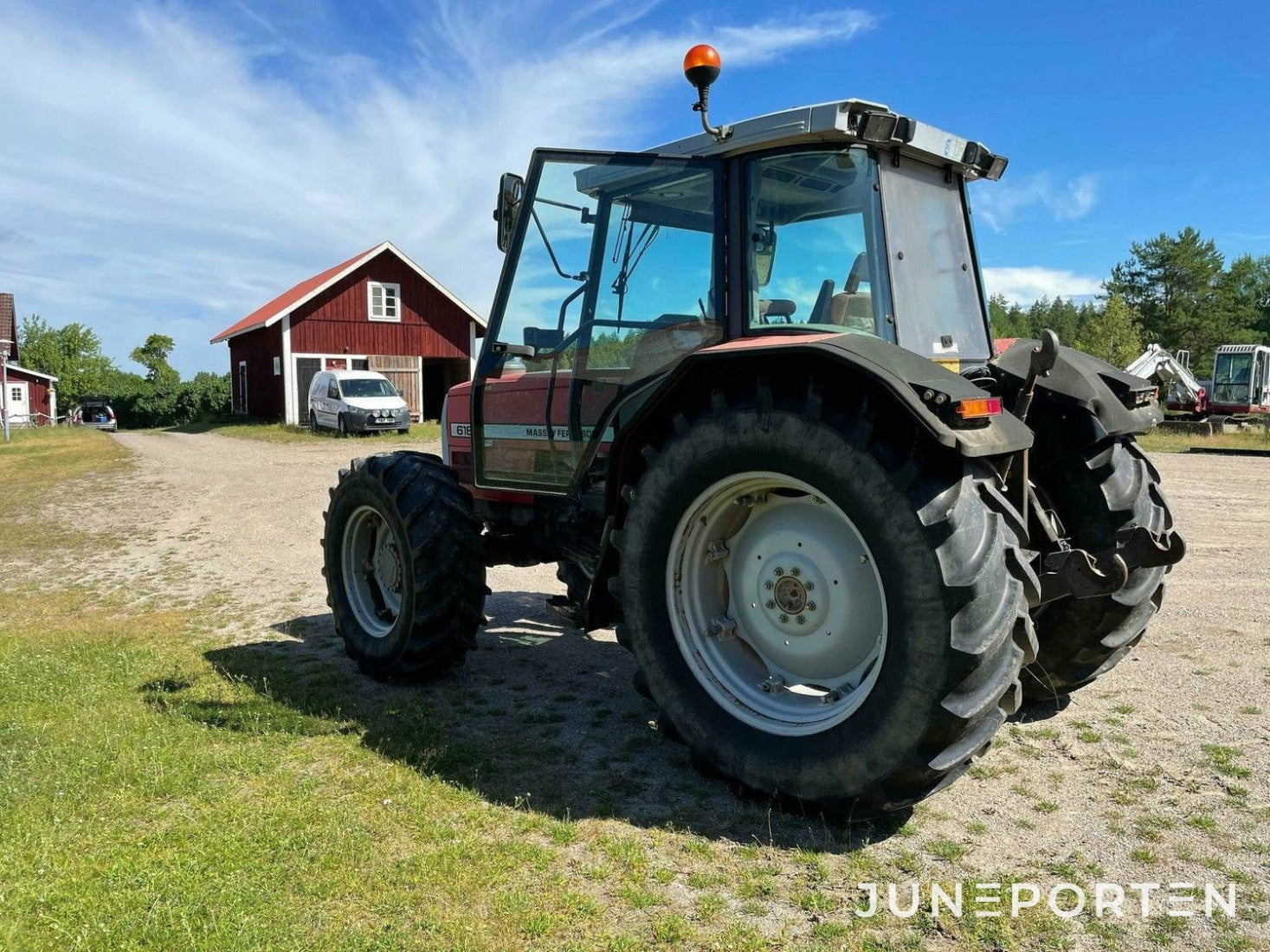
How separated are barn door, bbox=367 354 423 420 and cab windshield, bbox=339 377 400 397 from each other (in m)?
6.01

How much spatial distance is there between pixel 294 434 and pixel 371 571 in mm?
24759

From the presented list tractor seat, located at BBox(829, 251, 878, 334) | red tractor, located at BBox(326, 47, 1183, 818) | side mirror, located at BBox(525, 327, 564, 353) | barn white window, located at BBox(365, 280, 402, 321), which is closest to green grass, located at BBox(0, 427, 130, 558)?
side mirror, located at BBox(525, 327, 564, 353)

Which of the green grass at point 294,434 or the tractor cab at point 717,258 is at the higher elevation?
the tractor cab at point 717,258

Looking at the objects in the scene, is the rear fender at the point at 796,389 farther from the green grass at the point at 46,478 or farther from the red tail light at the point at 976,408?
the green grass at the point at 46,478

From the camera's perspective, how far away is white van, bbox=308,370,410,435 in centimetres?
2648

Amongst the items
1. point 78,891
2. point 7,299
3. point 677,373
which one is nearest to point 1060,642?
point 677,373

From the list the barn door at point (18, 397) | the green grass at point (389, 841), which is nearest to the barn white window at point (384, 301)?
the barn door at point (18, 397)

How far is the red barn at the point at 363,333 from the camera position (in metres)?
32.5

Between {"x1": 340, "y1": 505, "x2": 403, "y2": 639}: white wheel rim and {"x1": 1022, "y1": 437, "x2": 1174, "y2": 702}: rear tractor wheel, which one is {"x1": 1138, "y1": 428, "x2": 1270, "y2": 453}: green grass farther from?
{"x1": 340, "y1": 505, "x2": 403, "y2": 639}: white wheel rim

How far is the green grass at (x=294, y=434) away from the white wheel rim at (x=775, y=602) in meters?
21.4

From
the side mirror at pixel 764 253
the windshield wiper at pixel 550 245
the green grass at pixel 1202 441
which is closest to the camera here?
the side mirror at pixel 764 253

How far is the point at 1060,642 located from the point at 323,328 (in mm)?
32007

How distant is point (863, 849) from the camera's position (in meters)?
3.10

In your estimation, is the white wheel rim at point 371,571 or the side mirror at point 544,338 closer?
the side mirror at point 544,338
